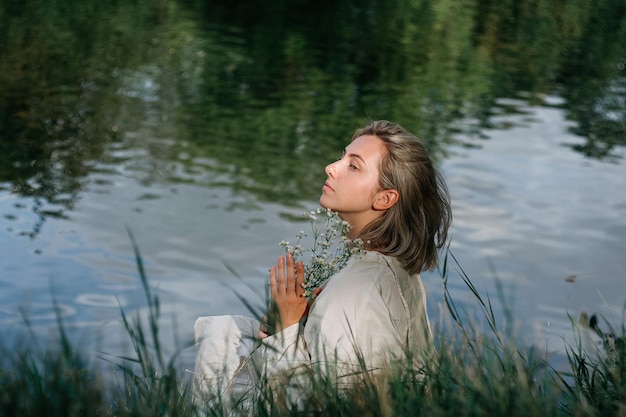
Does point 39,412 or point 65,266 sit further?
point 65,266

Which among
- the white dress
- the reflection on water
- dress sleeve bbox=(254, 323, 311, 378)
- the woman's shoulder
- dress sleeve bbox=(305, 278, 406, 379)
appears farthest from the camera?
the reflection on water

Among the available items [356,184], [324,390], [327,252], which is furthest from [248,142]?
[324,390]

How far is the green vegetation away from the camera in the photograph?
2689 millimetres

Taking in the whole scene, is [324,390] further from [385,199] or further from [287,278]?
[385,199]

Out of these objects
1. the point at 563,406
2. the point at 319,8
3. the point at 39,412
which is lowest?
the point at 319,8

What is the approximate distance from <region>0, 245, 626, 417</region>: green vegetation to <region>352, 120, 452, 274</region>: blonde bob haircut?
31.6 inches

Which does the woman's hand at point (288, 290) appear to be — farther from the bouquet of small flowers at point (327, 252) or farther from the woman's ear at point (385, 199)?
the woman's ear at point (385, 199)

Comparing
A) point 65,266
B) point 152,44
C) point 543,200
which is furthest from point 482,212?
point 152,44

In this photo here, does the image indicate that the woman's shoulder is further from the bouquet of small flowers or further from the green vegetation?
the green vegetation

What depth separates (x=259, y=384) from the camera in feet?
10.7

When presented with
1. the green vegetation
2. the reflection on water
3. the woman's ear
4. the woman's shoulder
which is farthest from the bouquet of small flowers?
the green vegetation

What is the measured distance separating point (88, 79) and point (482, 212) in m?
7.54

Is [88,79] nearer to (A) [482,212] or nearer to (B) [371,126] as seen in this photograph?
(A) [482,212]

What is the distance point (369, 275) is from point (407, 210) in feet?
1.55
